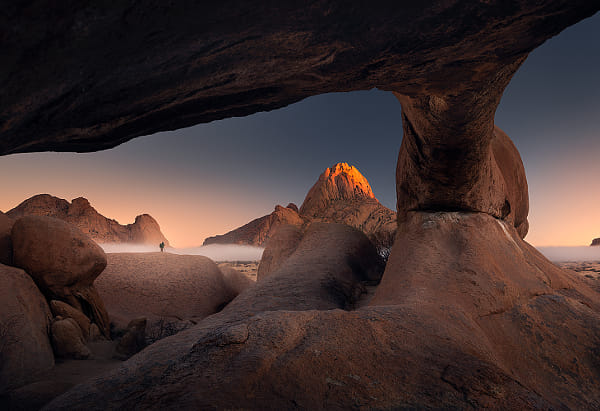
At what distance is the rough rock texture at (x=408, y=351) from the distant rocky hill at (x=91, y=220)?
19.6 m

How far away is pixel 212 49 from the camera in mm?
1447

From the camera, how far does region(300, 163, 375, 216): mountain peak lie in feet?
96.4

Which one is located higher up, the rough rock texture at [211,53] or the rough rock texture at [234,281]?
the rough rock texture at [211,53]

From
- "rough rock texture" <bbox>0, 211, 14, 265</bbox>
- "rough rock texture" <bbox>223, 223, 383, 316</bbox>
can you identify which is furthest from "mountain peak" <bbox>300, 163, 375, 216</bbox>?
"rough rock texture" <bbox>0, 211, 14, 265</bbox>

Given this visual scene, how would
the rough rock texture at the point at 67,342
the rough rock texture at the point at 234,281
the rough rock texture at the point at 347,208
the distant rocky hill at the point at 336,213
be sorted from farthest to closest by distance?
the distant rocky hill at the point at 336,213 < the rough rock texture at the point at 347,208 < the rough rock texture at the point at 234,281 < the rough rock texture at the point at 67,342

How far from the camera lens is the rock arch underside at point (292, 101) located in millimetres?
1197

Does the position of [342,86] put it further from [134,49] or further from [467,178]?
[467,178]

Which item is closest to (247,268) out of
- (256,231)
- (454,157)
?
(256,231)

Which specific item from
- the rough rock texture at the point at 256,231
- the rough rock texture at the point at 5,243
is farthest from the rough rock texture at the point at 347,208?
the rough rock texture at the point at 5,243

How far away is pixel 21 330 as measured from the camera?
3104mm

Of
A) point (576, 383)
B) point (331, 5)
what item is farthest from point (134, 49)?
point (576, 383)

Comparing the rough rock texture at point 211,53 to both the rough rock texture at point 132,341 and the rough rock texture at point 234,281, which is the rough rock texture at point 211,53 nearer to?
the rough rock texture at point 132,341

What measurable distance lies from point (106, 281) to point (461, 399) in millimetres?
7369

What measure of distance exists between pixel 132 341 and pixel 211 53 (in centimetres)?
430
